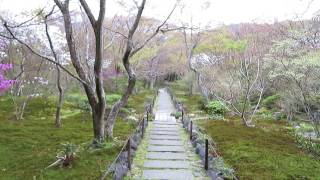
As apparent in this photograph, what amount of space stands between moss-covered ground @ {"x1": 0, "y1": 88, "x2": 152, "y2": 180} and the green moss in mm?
4185

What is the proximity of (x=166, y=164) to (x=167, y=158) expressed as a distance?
978 millimetres

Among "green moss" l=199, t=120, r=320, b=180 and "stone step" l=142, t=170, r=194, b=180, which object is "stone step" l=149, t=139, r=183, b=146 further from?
"stone step" l=142, t=170, r=194, b=180

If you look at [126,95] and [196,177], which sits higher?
[126,95]

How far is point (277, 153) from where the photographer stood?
15078 millimetres

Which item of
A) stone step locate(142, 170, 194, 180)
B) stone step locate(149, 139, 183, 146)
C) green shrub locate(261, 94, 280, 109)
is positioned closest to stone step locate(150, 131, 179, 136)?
stone step locate(149, 139, 183, 146)

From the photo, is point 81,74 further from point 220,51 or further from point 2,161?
point 220,51

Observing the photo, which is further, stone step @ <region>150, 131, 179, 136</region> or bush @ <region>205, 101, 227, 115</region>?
bush @ <region>205, 101, 227, 115</region>

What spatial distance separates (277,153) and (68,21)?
905 centimetres


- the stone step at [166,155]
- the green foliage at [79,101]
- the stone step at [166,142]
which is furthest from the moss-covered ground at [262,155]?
the green foliage at [79,101]

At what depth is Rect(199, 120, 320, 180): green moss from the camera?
11834mm

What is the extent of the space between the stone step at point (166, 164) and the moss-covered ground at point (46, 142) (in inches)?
46.9

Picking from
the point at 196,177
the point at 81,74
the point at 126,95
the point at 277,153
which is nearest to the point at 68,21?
the point at 81,74

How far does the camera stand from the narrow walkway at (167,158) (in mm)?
10906

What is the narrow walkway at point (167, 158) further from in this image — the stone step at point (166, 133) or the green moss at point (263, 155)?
the green moss at point (263, 155)
